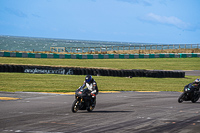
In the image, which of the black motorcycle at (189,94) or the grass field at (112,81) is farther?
the grass field at (112,81)

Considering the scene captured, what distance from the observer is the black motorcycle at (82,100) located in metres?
12.8

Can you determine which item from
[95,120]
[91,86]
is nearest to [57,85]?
[91,86]

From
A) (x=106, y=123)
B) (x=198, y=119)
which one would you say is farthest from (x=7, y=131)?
(x=198, y=119)

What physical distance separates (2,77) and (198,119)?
64.7 feet

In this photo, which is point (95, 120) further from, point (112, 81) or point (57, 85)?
point (112, 81)

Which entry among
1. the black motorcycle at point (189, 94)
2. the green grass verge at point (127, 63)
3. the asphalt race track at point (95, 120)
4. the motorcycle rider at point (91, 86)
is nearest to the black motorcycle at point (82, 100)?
the motorcycle rider at point (91, 86)

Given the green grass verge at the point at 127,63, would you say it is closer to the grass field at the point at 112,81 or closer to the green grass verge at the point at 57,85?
the grass field at the point at 112,81

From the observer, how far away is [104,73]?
33.8 metres

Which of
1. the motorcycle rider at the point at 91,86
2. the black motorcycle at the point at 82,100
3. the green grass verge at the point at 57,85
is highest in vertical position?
the motorcycle rider at the point at 91,86

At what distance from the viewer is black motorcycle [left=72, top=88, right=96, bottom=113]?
42.1 feet

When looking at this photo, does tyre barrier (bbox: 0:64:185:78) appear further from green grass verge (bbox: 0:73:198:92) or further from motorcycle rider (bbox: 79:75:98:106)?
motorcycle rider (bbox: 79:75:98:106)

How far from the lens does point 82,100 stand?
1299 centimetres

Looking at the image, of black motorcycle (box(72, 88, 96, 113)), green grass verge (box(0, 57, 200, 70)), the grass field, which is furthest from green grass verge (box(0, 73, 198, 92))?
green grass verge (box(0, 57, 200, 70))

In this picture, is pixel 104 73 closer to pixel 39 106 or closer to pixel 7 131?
pixel 39 106
